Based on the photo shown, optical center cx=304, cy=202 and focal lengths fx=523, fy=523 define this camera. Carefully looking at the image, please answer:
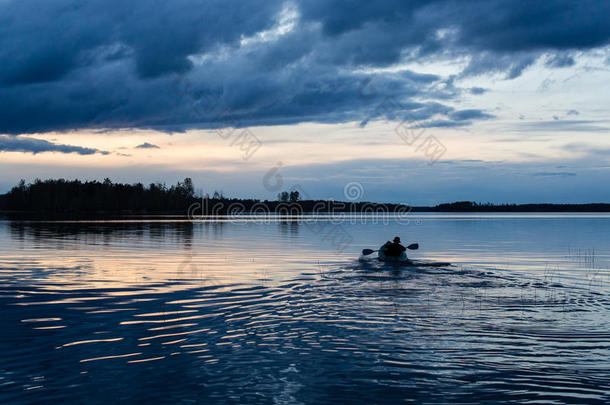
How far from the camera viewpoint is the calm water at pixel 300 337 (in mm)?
11742

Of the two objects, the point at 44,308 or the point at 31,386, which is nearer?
the point at 31,386

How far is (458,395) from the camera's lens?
37.5 ft

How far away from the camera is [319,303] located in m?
22.2

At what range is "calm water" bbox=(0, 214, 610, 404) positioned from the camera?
11.7 meters

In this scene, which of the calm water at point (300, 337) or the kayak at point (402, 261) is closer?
the calm water at point (300, 337)

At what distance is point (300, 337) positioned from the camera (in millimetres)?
16219

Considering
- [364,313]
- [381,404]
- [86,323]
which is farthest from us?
[364,313]

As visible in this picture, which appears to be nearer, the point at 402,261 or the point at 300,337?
the point at 300,337

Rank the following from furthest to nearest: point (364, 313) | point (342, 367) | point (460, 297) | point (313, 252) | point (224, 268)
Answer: point (313, 252) < point (224, 268) < point (460, 297) < point (364, 313) < point (342, 367)

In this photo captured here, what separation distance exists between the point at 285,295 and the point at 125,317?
25.5ft

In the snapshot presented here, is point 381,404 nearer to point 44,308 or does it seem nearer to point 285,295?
point 285,295

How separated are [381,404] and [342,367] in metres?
2.36

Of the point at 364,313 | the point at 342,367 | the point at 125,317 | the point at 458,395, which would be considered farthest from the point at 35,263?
the point at 458,395

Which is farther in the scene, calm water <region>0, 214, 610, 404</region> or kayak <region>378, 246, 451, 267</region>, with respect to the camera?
kayak <region>378, 246, 451, 267</region>
